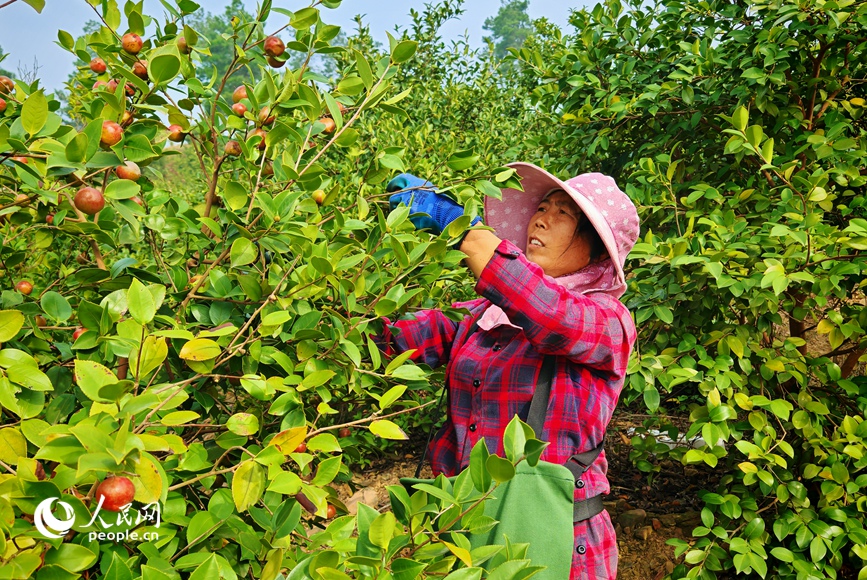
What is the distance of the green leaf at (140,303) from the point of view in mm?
877

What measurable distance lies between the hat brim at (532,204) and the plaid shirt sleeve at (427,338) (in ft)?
0.76

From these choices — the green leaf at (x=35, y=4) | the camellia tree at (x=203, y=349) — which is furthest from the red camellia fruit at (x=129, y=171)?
the green leaf at (x=35, y=4)

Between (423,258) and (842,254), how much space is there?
1.61 metres

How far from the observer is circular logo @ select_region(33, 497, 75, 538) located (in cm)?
77

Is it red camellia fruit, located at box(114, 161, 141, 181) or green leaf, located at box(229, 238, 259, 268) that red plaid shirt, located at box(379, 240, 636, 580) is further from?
red camellia fruit, located at box(114, 161, 141, 181)

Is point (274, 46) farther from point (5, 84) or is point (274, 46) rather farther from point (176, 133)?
point (5, 84)

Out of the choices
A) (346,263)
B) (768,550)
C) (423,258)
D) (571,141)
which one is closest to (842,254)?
(768,550)

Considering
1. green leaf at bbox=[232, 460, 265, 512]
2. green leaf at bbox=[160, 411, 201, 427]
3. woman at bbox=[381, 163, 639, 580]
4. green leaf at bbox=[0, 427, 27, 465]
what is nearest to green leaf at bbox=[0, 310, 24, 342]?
green leaf at bbox=[0, 427, 27, 465]

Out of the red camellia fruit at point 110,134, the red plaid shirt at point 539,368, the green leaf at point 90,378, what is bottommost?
the red plaid shirt at point 539,368

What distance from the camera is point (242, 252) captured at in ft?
3.92

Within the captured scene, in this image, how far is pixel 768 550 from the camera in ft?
7.75

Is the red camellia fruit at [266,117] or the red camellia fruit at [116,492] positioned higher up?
the red camellia fruit at [266,117]

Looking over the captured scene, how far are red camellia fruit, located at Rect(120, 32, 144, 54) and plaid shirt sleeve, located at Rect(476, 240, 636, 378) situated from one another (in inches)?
32.7
